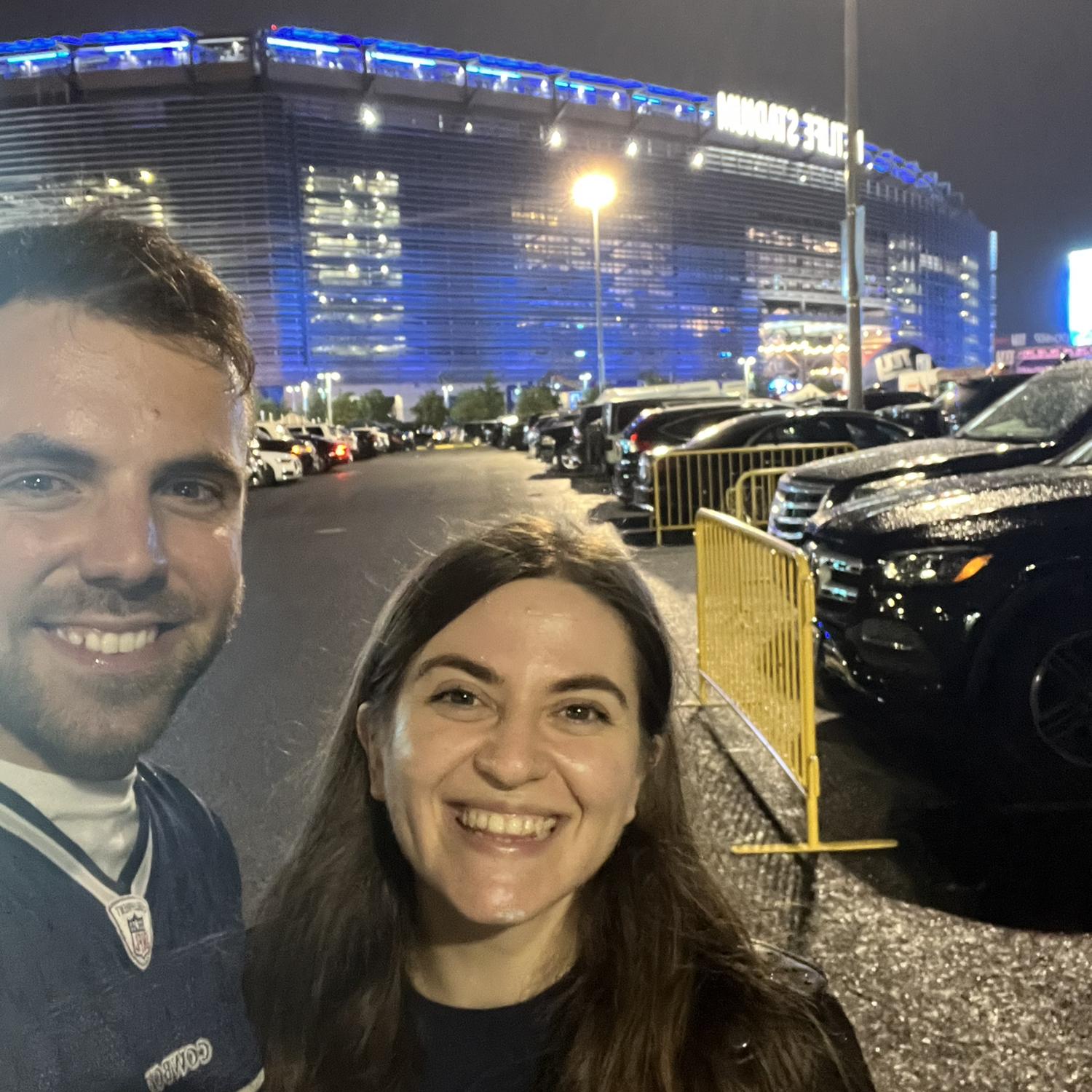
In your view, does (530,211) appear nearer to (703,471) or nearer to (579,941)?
(703,471)

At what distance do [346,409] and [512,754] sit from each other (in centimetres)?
7772

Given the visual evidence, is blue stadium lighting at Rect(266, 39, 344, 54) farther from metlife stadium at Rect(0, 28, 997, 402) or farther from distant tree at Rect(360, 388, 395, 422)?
distant tree at Rect(360, 388, 395, 422)

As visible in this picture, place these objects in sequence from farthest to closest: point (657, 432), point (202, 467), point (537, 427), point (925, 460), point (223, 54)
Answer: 1. point (223, 54)
2. point (537, 427)
3. point (657, 432)
4. point (925, 460)
5. point (202, 467)

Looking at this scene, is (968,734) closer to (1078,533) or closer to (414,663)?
(1078,533)

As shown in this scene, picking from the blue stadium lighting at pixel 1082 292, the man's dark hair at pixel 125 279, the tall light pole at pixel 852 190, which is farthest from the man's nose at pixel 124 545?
the blue stadium lighting at pixel 1082 292

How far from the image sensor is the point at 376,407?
3054 inches

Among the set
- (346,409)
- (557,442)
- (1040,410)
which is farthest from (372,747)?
(346,409)

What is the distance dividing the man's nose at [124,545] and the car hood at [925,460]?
7324 mm

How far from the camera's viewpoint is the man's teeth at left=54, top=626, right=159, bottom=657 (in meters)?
0.85

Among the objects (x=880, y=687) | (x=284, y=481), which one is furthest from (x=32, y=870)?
(x=284, y=481)

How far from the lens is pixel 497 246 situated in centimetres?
9069

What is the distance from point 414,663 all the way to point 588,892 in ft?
1.61

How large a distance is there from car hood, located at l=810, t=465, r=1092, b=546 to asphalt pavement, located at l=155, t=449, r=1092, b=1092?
47.1 inches

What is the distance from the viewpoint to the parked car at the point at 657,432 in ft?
52.7
